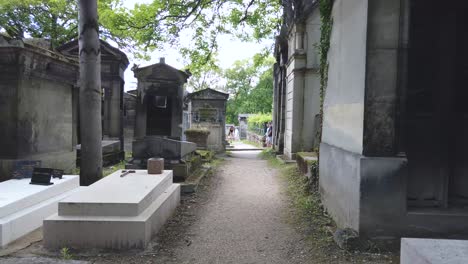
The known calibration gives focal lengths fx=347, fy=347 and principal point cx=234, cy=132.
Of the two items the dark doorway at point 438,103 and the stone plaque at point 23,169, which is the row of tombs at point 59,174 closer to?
the stone plaque at point 23,169

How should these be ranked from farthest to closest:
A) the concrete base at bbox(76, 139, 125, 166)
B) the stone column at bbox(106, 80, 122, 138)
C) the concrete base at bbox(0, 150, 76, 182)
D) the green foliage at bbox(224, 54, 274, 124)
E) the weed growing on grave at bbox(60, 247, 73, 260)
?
1. the green foliage at bbox(224, 54, 274, 124)
2. the stone column at bbox(106, 80, 122, 138)
3. the concrete base at bbox(76, 139, 125, 166)
4. the concrete base at bbox(0, 150, 76, 182)
5. the weed growing on grave at bbox(60, 247, 73, 260)

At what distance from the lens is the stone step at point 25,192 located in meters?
3.90

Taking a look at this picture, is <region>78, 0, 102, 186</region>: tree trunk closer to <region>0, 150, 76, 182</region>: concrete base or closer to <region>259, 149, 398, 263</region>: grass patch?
<region>0, 150, 76, 182</region>: concrete base

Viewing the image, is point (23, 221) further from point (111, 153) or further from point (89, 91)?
point (111, 153)

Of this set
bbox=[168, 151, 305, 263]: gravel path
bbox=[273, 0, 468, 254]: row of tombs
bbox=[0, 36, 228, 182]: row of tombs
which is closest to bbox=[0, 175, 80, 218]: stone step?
bbox=[0, 36, 228, 182]: row of tombs

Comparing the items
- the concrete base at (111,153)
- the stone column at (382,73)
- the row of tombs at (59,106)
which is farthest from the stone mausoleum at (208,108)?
the stone column at (382,73)

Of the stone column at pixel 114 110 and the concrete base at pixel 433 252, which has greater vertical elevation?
the stone column at pixel 114 110

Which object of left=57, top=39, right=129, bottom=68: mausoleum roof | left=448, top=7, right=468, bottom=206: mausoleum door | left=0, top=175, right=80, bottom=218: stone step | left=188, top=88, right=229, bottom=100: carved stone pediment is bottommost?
left=0, top=175, right=80, bottom=218: stone step

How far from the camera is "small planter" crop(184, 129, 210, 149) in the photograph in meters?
13.4

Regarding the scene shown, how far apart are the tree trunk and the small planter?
7.18 metres

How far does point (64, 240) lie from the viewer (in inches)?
145

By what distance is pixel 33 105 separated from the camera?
6016 millimetres

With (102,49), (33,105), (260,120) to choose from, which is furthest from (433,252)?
(260,120)

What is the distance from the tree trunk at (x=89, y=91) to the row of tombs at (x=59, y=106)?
0.22m
